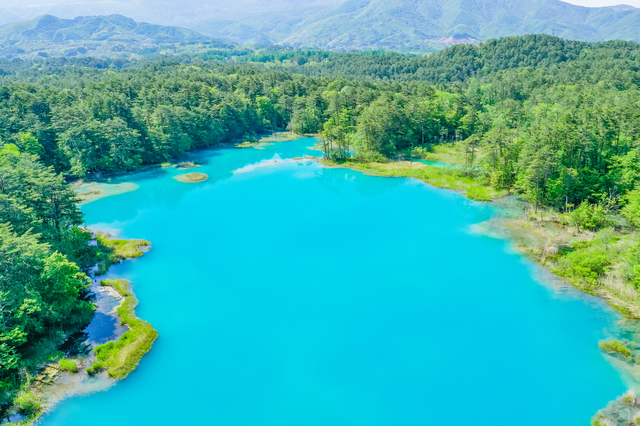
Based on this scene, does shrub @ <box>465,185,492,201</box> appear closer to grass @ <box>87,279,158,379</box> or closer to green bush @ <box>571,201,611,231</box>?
green bush @ <box>571,201,611,231</box>

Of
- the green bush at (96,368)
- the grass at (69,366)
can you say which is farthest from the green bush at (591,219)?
the grass at (69,366)

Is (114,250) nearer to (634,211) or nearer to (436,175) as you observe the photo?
(436,175)

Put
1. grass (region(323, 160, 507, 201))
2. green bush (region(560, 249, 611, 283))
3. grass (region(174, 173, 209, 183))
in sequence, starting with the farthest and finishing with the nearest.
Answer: grass (region(174, 173, 209, 183)) < grass (region(323, 160, 507, 201)) < green bush (region(560, 249, 611, 283))

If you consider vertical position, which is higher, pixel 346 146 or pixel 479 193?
pixel 346 146

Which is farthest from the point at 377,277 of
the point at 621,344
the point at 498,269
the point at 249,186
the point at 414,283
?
the point at 249,186

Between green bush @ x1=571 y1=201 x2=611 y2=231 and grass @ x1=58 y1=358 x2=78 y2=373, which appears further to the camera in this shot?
green bush @ x1=571 y1=201 x2=611 y2=231

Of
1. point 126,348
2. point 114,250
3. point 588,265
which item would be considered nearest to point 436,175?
point 588,265

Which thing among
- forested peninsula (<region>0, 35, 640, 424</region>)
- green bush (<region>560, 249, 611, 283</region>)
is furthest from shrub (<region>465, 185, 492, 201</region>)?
green bush (<region>560, 249, 611, 283</region>)

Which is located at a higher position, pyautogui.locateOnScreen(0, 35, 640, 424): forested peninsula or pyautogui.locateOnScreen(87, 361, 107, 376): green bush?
pyautogui.locateOnScreen(0, 35, 640, 424): forested peninsula
